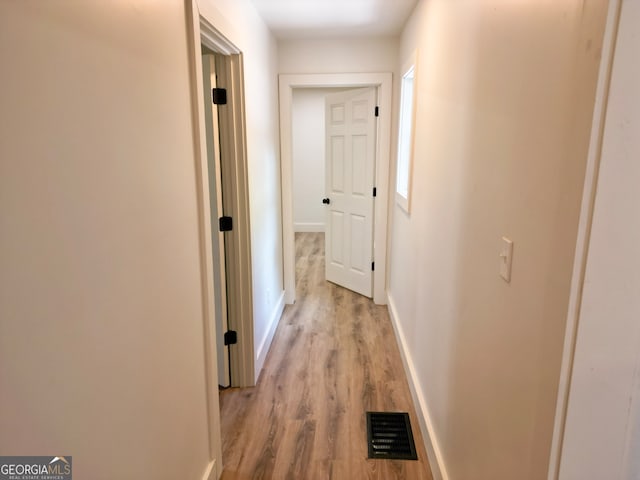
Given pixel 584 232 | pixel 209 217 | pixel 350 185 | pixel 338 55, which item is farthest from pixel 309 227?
pixel 584 232

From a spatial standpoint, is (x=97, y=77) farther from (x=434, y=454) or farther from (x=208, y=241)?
(x=434, y=454)

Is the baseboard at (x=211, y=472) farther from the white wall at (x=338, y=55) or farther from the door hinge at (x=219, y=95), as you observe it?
the white wall at (x=338, y=55)

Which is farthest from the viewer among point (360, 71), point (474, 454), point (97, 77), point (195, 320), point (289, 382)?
point (360, 71)

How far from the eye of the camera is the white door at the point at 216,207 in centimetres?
242

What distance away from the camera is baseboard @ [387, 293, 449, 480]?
193cm

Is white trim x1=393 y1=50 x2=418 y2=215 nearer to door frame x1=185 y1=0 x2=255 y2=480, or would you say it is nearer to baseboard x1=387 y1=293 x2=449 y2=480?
baseboard x1=387 y1=293 x2=449 y2=480

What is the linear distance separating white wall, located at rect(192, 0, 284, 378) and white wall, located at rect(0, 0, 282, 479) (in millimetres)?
831

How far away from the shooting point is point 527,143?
106cm

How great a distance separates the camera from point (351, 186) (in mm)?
4324

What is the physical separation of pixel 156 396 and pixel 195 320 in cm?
39

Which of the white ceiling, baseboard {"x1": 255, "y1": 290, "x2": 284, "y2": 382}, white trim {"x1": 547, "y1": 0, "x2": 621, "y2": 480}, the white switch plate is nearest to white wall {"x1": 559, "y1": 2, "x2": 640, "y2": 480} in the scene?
white trim {"x1": 547, "y1": 0, "x2": 621, "y2": 480}

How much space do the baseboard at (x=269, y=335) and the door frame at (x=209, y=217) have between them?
0.18 meters

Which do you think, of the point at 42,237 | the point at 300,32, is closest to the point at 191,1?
the point at 42,237

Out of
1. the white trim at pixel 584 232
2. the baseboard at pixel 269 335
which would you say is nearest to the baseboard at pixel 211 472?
the baseboard at pixel 269 335
